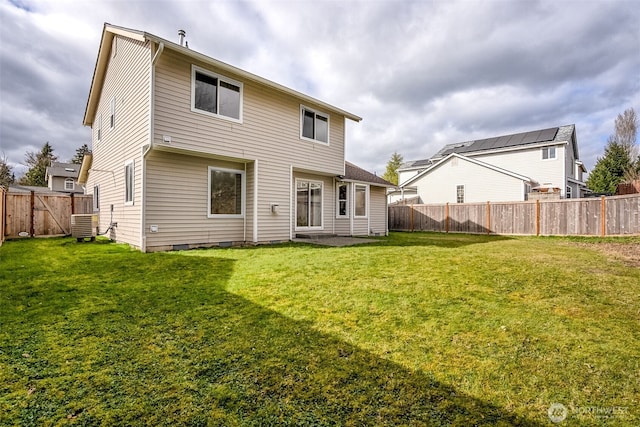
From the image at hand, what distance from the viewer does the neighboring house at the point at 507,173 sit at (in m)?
20.0

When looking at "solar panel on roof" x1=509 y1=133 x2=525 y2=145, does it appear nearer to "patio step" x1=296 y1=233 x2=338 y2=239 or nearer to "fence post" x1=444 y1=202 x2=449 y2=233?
"fence post" x1=444 y1=202 x2=449 y2=233

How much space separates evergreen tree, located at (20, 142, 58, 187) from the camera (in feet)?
132

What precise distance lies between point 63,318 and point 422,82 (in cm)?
1812

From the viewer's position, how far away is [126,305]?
3.98 metres

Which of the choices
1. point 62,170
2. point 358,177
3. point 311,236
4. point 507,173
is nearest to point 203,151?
point 311,236

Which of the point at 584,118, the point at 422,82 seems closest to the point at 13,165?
the point at 422,82

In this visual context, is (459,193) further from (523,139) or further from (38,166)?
(38,166)

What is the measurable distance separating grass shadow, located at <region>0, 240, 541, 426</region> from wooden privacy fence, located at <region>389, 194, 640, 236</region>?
14.1 meters

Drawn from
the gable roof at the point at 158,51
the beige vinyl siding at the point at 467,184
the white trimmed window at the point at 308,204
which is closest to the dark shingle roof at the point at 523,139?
the beige vinyl siding at the point at 467,184

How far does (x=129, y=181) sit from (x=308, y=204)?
6.21 meters

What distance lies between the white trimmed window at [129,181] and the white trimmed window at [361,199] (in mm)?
8721

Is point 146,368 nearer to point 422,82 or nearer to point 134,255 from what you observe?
point 134,255

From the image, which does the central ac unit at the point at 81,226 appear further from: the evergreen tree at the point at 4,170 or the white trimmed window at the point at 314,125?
the evergreen tree at the point at 4,170

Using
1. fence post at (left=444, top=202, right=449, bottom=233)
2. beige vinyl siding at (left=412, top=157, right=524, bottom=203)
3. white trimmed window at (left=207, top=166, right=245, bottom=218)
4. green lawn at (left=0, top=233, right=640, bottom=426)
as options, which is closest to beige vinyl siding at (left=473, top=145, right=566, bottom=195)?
beige vinyl siding at (left=412, top=157, right=524, bottom=203)
